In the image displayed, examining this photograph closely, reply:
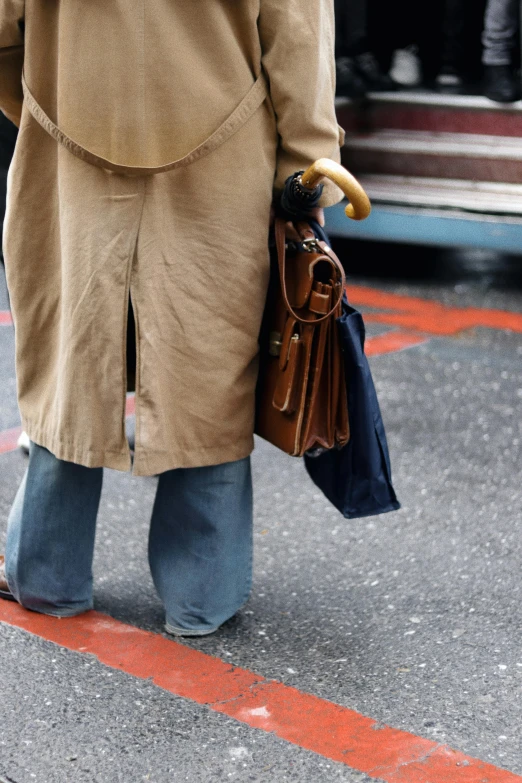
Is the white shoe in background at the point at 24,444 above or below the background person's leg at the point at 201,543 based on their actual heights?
below

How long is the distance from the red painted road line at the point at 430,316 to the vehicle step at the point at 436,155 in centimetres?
86

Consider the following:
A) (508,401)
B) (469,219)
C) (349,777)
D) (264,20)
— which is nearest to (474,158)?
(469,219)

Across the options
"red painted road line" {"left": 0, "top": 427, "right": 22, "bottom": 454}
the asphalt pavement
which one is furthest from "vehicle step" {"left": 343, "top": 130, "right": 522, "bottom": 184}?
"red painted road line" {"left": 0, "top": 427, "right": 22, "bottom": 454}

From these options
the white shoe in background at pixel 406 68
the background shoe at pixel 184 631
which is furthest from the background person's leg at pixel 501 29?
the background shoe at pixel 184 631

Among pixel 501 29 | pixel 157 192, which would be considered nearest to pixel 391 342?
pixel 501 29

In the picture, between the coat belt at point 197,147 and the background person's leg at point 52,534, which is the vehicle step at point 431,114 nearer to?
the coat belt at point 197,147

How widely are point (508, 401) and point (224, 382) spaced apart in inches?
91.5

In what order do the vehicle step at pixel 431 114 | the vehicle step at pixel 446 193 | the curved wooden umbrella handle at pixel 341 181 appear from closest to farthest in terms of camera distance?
the curved wooden umbrella handle at pixel 341 181 → the vehicle step at pixel 446 193 → the vehicle step at pixel 431 114

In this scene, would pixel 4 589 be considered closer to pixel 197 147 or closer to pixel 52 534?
pixel 52 534

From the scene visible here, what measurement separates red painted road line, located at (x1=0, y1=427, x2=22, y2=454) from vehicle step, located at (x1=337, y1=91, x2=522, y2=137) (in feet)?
12.2

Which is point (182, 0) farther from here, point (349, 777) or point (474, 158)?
point (474, 158)

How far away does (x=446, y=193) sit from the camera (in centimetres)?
681

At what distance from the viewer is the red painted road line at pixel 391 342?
17.8 ft

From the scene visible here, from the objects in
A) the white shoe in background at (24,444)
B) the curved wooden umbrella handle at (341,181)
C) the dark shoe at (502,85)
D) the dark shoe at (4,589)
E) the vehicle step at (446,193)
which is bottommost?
the vehicle step at (446,193)
